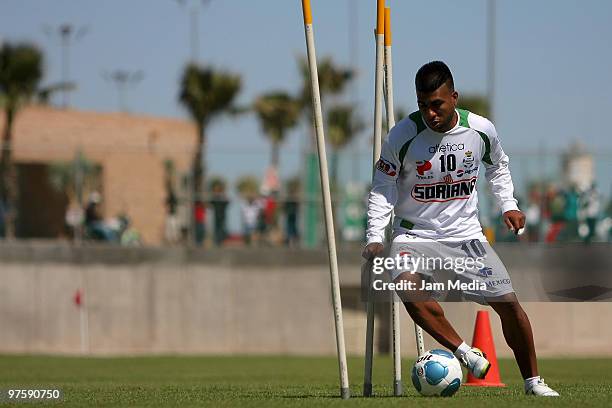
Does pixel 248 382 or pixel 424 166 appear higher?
pixel 424 166

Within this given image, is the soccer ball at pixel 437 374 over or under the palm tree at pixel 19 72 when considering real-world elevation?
under

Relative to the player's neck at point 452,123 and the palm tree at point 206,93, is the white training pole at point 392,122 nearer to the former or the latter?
the player's neck at point 452,123

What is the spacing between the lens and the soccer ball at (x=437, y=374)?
847 centimetres

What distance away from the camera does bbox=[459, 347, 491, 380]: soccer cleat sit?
830 centimetres

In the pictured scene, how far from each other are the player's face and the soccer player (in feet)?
0.06

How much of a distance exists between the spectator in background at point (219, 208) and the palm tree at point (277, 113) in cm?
3120

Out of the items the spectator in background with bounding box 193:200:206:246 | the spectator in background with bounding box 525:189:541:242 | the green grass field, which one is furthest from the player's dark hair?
the spectator in background with bounding box 193:200:206:246

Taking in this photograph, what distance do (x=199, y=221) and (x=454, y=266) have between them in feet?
60.3

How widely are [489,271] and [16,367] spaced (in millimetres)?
13753

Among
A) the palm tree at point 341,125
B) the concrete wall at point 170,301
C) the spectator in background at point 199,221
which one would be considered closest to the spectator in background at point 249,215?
the concrete wall at point 170,301

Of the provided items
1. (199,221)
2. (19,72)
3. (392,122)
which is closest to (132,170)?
(199,221)

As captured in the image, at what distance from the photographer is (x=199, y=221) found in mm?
26547

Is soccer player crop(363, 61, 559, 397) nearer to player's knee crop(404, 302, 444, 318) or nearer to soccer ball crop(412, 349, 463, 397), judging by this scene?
player's knee crop(404, 302, 444, 318)

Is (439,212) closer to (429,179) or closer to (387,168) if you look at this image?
(429,179)
